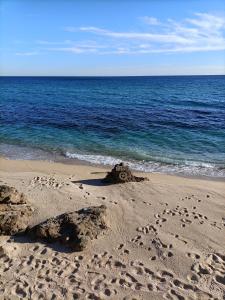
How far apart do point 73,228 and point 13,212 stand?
6.28ft

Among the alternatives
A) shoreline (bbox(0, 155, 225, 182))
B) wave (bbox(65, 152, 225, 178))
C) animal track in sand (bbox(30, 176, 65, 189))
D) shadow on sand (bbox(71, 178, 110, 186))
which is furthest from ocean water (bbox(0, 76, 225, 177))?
animal track in sand (bbox(30, 176, 65, 189))

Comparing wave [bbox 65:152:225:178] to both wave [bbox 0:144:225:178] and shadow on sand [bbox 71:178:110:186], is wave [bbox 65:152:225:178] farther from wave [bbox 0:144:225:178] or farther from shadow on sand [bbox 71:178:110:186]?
shadow on sand [bbox 71:178:110:186]

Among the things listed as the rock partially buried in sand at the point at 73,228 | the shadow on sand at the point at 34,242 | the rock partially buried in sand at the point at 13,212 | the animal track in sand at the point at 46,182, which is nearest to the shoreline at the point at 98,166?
the animal track in sand at the point at 46,182

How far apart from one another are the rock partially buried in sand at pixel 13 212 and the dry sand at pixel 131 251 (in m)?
0.29

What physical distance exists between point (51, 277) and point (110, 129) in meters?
17.4

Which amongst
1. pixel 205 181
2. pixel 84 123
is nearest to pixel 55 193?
pixel 205 181

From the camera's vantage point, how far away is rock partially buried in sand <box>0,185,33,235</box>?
348 inches

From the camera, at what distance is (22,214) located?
30.8ft

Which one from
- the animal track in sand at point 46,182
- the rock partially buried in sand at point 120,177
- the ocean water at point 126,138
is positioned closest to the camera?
the animal track in sand at point 46,182

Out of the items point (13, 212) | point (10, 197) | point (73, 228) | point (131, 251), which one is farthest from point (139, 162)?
point (131, 251)

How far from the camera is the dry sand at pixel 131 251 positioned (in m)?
6.86

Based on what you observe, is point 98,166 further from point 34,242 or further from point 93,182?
point 34,242

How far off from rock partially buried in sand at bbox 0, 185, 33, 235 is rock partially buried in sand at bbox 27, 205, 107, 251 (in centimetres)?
40

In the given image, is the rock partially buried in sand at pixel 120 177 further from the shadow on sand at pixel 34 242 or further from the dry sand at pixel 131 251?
the shadow on sand at pixel 34 242
